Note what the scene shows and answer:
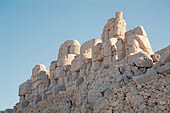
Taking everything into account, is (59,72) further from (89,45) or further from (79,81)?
(79,81)

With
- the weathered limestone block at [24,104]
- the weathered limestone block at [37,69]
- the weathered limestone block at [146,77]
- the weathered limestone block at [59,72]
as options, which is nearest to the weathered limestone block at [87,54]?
the weathered limestone block at [59,72]

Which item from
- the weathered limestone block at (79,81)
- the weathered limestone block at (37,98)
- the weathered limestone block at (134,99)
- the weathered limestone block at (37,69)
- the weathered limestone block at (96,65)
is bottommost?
the weathered limestone block at (134,99)

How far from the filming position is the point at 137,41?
14188 millimetres

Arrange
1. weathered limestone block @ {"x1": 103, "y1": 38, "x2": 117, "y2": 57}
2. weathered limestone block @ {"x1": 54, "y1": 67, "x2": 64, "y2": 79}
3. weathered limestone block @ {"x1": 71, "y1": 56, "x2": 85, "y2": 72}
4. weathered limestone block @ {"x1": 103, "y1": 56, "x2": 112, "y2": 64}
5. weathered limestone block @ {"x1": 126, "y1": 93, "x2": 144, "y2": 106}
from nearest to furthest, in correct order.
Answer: weathered limestone block @ {"x1": 126, "y1": 93, "x2": 144, "y2": 106}
weathered limestone block @ {"x1": 103, "y1": 56, "x2": 112, "y2": 64}
weathered limestone block @ {"x1": 103, "y1": 38, "x2": 117, "y2": 57}
weathered limestone block @ {"x1": 71, "y1": 56, "x2": 85, "y2": 72}
weathered limestone block @ {"x1": 54, "y1": 67, "x2": 64, "y2": 79}

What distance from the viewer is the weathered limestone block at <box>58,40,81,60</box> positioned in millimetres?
19344

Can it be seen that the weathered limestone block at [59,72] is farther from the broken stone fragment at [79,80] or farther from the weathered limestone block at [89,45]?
the broken stone fragment at [79,80]

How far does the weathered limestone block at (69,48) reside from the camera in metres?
19.3

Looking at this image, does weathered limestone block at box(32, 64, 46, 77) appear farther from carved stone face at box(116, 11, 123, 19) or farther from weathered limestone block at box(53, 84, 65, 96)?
carved stone face at box(116, 11, 123, 19)

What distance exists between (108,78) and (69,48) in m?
6.89

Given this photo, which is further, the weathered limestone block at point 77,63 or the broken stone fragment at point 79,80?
the weathered limestone block at point 77,63

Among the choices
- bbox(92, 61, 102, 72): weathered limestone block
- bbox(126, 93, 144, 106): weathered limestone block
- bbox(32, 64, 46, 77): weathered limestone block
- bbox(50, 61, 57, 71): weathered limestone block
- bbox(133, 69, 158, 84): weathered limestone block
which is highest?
bbox(32, 64, 46, 77): weathered limestone block

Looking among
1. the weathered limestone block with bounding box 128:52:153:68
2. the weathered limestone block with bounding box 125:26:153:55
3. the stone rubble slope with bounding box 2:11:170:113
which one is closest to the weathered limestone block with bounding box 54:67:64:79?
the stone rubble slope with bounding box 2:11:170:113

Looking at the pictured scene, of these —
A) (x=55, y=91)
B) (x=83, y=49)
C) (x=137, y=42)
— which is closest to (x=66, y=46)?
(x=83, y=49)

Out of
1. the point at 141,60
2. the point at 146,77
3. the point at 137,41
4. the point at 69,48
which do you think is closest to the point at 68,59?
the point at 69,48
